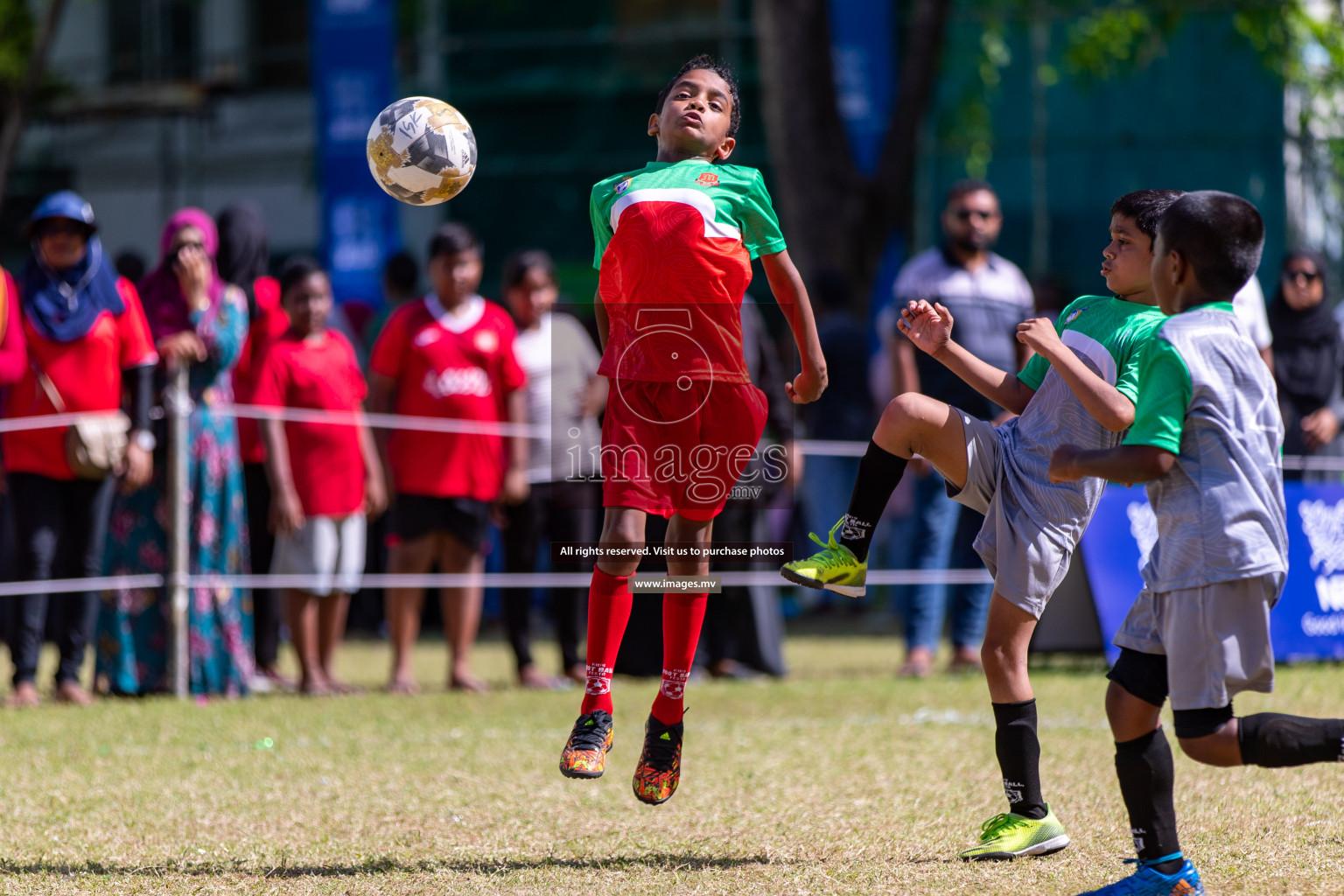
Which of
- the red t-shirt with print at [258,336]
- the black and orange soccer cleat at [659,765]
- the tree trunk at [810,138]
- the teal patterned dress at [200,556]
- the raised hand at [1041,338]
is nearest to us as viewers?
the raised hand at [1041,338]

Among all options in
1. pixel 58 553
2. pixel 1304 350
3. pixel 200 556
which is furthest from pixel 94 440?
pixel 1304 350

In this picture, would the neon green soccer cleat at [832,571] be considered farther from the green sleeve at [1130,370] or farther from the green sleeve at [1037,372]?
the green sleeve at [1130,370]

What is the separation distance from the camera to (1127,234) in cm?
444

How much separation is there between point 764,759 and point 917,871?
7.09ft

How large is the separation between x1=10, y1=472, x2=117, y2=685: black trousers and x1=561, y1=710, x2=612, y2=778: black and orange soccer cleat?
4436 millimetres

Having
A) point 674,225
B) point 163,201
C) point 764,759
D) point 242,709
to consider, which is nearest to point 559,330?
point 242,709

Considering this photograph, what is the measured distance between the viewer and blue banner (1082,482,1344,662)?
887 cm

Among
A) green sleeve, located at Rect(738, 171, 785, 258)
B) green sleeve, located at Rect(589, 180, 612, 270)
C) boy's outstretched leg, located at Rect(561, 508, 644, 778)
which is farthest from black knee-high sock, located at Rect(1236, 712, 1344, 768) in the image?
green sleeve, located at Rect(589, 180, 612, 270)

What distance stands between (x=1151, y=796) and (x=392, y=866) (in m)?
2.04

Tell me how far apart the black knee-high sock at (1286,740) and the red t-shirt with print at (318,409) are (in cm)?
605

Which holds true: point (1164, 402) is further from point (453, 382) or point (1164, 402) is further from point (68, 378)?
point (68, 378)

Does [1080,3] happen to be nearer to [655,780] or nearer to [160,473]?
[160,473]

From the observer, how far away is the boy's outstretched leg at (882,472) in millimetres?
4461

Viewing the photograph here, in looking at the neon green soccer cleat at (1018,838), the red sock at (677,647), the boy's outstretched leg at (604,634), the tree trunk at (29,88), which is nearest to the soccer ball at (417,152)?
the boy's outstretched leg at (604,634)
